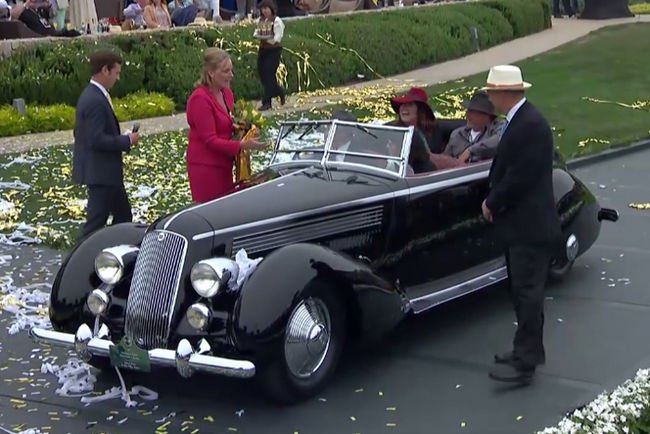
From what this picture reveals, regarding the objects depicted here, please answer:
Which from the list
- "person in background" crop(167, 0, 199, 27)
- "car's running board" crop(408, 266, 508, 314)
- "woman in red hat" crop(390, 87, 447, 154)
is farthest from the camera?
"person in background" crop(167, 0, 199, 27)

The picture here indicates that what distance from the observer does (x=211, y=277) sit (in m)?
5.77

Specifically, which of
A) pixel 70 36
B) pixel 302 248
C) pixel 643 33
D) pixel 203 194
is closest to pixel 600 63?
pixel 643 33

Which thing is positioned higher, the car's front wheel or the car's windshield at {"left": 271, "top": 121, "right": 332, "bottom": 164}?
the car's windshield at {"left": 271, "top": 121, "right": 332, "bottom": 164}

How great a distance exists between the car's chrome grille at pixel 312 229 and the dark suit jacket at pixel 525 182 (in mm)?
881

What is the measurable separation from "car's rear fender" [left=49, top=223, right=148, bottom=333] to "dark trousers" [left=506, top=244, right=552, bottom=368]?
226cm

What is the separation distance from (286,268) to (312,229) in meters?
0.66

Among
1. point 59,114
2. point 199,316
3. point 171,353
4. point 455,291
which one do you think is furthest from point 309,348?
point 59,114

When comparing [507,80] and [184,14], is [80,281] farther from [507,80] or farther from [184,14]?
[184,14]

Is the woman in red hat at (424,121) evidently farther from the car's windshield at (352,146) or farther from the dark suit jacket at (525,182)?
the dark suit jacket at (525,182)

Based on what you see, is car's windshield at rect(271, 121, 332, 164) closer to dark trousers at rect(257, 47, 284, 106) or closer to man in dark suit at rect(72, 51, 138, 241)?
man in dark suit at rect(72, 51, 138, 241)

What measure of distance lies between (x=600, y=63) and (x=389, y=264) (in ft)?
59.1

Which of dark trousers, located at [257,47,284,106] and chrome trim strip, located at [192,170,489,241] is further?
dark trousers, located at [257,47,284,106]

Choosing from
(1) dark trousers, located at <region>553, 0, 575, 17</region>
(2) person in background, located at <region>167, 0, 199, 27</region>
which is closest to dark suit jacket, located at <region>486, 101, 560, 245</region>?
(2) person in background, located at <region>167, 0, 199, 27</region>

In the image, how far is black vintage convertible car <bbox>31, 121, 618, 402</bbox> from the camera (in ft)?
18.8
